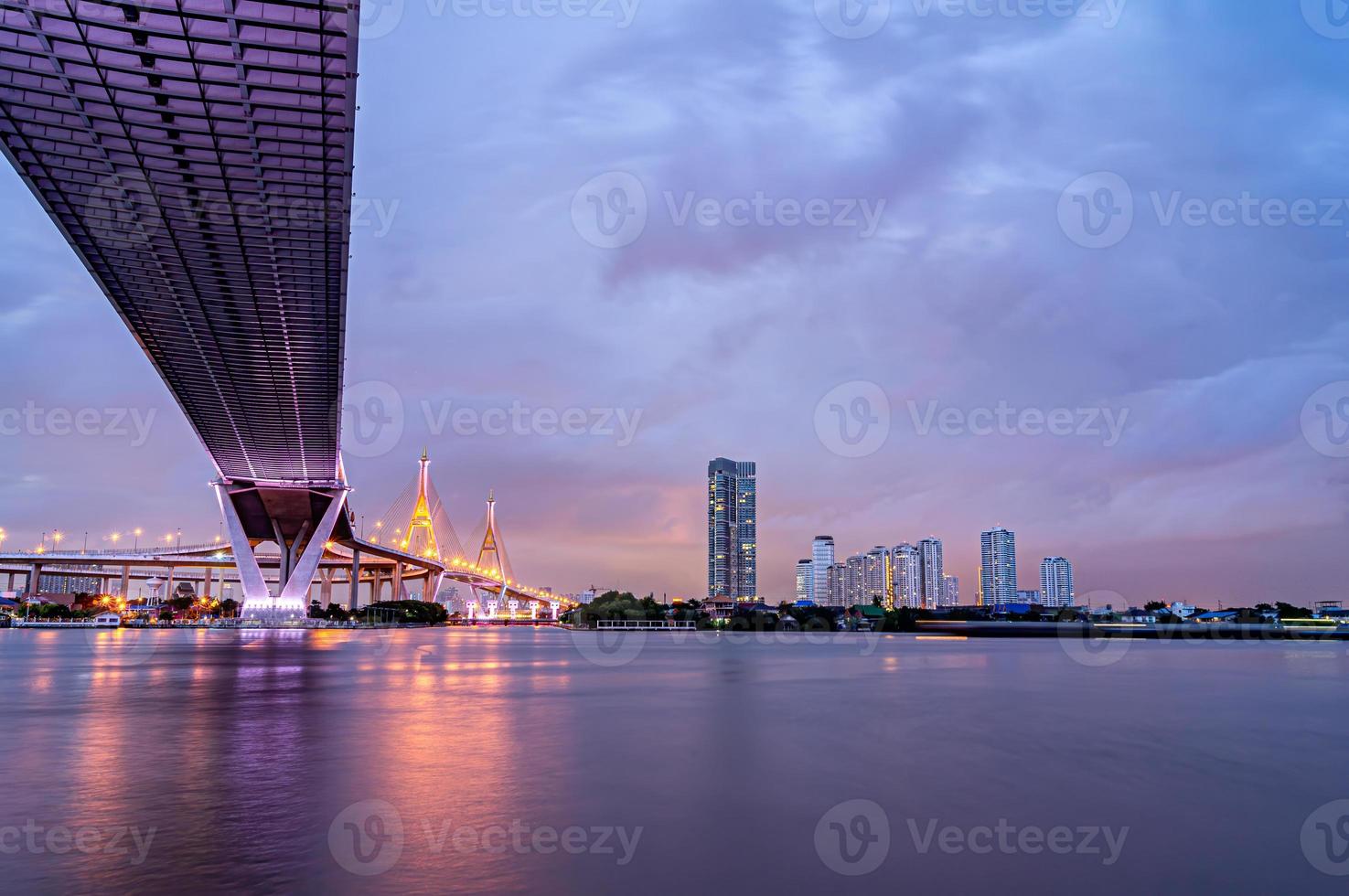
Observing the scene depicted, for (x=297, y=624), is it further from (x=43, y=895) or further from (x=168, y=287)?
(x=43, y=895)

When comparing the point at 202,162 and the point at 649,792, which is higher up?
the point at 202,162

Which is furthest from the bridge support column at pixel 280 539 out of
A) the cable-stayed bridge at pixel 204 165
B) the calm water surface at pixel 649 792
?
the calm water surface at pixel 649 792

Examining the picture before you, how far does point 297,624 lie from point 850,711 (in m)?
126

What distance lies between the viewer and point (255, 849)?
11.2 meters

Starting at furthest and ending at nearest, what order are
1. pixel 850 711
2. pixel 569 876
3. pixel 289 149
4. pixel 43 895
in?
pixel 289 149 → pixel 850 711 → pixel 569 876 → pixel 43 895

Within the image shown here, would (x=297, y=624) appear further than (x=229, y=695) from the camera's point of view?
Yes

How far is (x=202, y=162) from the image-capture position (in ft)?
163

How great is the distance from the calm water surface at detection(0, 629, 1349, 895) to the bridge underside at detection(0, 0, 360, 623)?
2643cm

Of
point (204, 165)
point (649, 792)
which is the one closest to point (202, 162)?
point (204, 165)

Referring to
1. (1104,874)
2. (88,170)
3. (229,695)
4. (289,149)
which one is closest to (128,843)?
(1104,874)

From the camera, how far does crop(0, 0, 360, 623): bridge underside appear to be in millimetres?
38125

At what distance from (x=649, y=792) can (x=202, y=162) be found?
4747cm

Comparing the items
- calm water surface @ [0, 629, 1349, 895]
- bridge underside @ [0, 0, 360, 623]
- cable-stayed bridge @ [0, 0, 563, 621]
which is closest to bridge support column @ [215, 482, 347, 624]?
cable-stayed bridge @ [0, 0, 563, 621]

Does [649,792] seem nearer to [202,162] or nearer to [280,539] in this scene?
[202,162]
